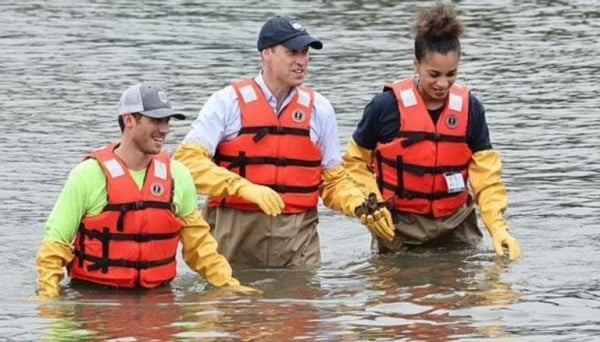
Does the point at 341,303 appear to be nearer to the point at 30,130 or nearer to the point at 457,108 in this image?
the point at 457,108

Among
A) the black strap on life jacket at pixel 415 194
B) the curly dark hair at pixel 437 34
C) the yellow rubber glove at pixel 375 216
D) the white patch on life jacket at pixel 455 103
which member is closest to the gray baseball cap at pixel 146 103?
the yellow rubber glove at pixel 375 216

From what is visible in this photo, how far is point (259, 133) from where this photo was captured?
1027 cm

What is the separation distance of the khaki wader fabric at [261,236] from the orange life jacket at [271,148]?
0.08 m

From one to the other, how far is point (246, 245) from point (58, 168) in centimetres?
524

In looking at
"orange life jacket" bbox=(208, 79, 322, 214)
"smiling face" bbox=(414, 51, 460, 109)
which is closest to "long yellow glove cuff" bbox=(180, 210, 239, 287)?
"orange life jacket" bbox=(208, 79, 322, 214)

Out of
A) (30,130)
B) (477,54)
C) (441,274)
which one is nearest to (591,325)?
(441,274)

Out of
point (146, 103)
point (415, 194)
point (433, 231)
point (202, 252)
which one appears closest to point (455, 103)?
point (415, 194)

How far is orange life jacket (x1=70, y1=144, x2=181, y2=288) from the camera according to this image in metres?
9.27

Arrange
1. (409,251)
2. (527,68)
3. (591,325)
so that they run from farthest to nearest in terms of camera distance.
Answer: (527,68)
(409,251)
(591,325)

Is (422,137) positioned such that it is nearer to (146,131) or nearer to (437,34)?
(437,34)

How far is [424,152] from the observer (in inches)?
419

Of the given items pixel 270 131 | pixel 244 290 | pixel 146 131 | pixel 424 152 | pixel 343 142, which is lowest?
pixel 343 142

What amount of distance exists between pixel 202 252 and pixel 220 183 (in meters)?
0.57

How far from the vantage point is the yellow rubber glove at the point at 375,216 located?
10.2m
